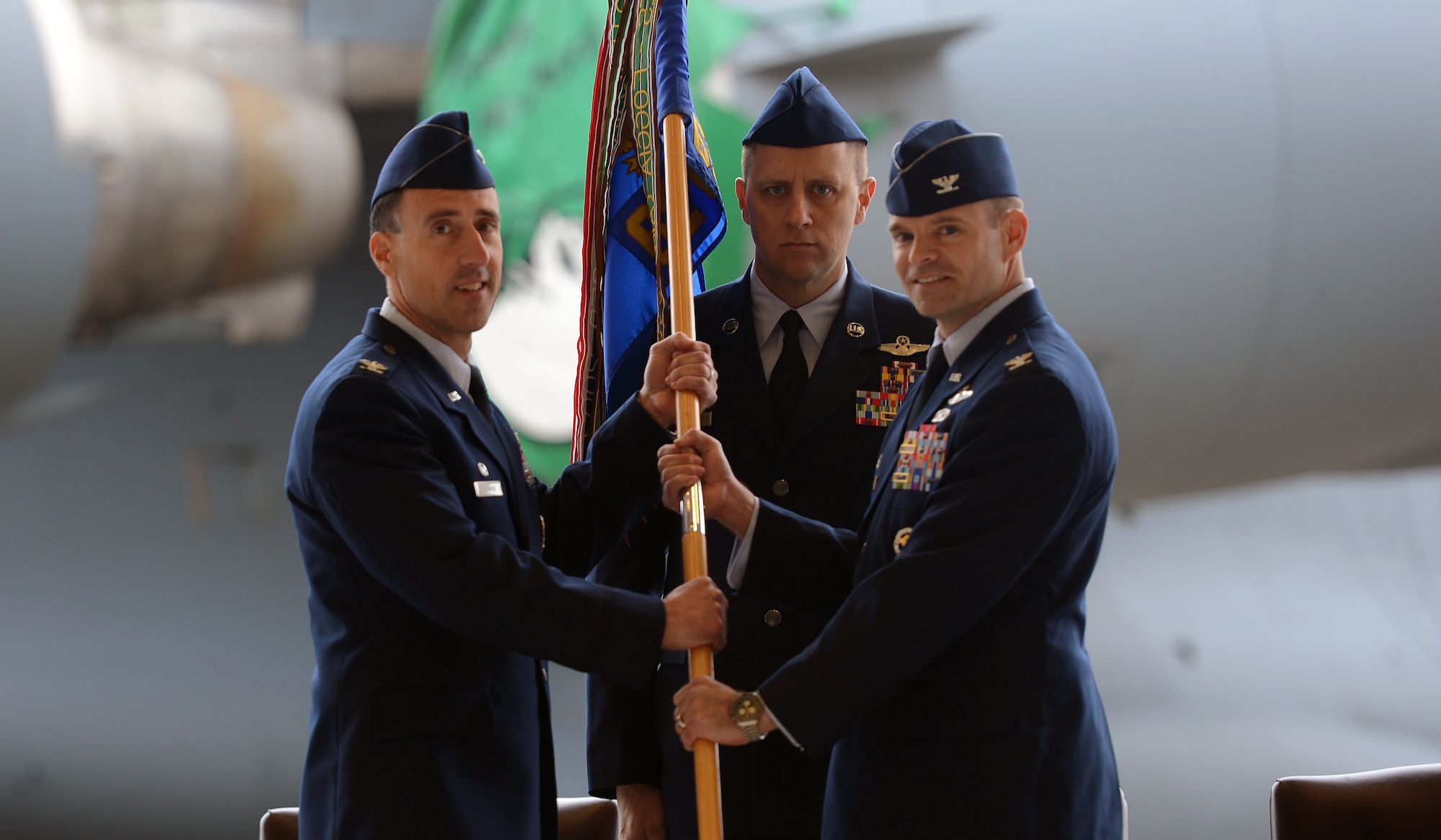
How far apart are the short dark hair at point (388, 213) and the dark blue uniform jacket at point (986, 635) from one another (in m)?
0.59

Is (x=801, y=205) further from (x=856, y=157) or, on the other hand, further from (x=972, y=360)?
(x=972, y=360)

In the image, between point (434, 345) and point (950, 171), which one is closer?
point (950, 171)

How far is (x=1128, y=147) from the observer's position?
2551 millimetres

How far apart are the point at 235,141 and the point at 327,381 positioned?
3039 mm

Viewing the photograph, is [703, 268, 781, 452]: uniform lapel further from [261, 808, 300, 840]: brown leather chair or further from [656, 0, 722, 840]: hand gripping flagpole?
[261, 808, 300, 840]: brown leather chair

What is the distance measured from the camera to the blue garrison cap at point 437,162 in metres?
1.27

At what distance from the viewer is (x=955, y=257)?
119cm

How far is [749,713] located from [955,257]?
483 mm

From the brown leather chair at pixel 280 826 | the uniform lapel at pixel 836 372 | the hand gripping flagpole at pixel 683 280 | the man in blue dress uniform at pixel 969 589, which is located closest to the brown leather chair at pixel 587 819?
the brown leather chair at pixel 280 826

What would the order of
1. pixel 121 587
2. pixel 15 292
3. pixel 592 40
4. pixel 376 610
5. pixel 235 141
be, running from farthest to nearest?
1. pixel 121 587
2. pixel 235 141
3. pixel 15 292
4. pixel 592 40
5. pixel 376 610

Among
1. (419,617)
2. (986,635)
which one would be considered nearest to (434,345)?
(419,617)

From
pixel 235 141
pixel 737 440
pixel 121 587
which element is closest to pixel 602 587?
pixel 737 440

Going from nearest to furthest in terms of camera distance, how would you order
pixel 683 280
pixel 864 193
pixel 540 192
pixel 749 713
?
pixel 749 713
pixel 683 280
pixel 864 193
pixel 540 192

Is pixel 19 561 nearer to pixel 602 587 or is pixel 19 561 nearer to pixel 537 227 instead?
pixel 537 227
